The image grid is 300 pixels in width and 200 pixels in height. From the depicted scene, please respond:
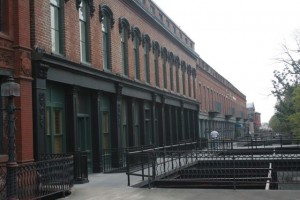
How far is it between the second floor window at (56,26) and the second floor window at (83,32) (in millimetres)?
1915

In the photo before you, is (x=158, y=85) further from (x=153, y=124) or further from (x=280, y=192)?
(x=280, y=192)

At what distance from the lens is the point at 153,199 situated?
11.3 meters

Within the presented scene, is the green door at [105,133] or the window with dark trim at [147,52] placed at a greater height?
the window with dark trim at [147,52]

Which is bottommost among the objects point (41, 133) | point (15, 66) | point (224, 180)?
point (224, 180)

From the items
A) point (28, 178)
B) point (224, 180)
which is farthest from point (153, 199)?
point (224, 180)

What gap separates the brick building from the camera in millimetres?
13195

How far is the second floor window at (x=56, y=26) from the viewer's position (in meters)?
15.3

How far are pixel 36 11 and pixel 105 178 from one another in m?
6.50

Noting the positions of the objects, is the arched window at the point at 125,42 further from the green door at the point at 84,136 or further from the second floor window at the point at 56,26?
the second floor window at the point at 56,26

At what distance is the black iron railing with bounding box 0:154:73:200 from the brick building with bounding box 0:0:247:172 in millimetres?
1403

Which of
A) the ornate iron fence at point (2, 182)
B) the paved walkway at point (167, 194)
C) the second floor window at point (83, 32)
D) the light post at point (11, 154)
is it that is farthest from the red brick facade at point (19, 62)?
the second floor window at point (83, 32)

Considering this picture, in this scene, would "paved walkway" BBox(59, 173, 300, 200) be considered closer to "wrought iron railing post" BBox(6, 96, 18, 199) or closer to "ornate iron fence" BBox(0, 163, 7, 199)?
"ornate iron fence" BBox(0, 163, 7, 199)

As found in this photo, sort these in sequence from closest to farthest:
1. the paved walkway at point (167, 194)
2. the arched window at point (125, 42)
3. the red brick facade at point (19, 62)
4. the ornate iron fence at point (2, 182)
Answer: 1. the ornate iron fence at point (2, 182)
2. the paved walkway at point (167, 194)
3. the red brick facade at point (19, 62)
4. the arched window at point (125, 42)

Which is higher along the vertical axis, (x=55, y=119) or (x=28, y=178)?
(x=55, y=119)
